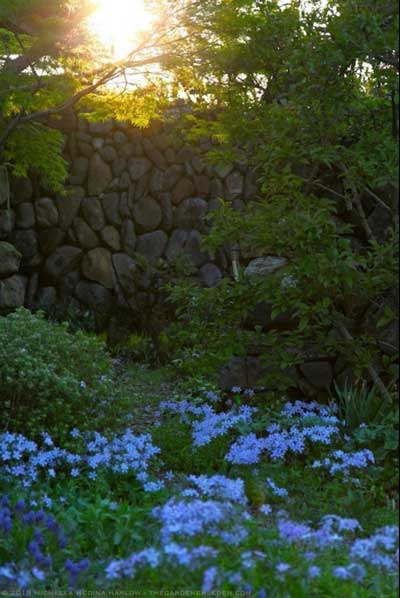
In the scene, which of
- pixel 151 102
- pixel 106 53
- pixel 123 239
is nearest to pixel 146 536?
pixel 106 53

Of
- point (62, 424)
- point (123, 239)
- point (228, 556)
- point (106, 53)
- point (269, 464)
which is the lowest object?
point (228, 556)

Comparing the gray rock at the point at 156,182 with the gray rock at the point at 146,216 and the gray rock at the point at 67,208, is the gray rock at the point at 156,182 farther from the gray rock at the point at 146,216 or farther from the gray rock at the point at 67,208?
the gray rock at the point at 67,208

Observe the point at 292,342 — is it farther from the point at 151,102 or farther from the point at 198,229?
the point at 198,229

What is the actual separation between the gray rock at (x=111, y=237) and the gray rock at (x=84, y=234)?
0.16m

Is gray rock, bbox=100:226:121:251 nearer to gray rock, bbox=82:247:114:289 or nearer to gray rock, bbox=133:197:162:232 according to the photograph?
gray rock, bbox=82:247:114:289

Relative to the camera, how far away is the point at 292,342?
521cm

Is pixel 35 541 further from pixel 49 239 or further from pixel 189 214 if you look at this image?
pixel 189 214

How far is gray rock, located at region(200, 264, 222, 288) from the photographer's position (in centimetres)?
1049

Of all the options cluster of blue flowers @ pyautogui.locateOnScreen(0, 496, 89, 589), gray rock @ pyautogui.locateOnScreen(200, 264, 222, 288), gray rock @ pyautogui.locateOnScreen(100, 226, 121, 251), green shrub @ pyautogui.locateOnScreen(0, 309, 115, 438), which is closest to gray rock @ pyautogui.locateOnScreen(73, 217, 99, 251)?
gray rock @ pyautogui.locateOnScreen(100, 226, 121, 251)

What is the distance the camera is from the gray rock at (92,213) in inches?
411

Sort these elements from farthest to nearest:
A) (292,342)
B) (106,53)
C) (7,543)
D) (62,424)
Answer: (106,53) → (292,342) → (62,424) → (7,543)

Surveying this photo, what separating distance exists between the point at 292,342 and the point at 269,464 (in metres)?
1.04

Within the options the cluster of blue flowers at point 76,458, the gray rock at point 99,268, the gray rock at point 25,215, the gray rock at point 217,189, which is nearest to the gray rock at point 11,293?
the gray rock at point 25,215

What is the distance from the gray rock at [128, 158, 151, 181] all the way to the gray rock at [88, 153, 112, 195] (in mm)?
327
